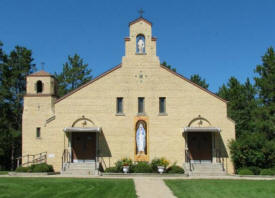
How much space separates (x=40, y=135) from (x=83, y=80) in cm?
2602

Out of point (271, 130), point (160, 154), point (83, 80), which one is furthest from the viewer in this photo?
point (83, 80)

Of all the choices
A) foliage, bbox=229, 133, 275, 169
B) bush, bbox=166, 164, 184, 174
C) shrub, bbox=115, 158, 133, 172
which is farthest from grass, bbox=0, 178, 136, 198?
foliage, bbox=229, 133, 275, 169

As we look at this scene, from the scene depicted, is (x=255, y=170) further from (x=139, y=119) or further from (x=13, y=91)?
(x=13, y=91)

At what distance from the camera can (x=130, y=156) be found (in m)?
29.7

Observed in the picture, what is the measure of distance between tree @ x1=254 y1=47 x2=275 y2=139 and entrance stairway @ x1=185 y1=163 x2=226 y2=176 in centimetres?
1247

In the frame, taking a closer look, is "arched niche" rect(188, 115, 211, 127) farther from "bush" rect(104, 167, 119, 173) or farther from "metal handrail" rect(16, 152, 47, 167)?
"metal handrail" rect(16, 152, 47, 167)

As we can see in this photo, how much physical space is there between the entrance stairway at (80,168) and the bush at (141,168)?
291cm

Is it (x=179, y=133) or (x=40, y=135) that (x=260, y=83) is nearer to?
(x=179, y=133)

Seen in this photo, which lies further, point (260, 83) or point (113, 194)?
point (260, 83)

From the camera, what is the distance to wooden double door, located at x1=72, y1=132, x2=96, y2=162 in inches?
1194

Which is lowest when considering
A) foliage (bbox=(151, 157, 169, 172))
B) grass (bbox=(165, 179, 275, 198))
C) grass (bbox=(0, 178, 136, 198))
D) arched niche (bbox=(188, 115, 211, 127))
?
grass (bbox=(165, 179, 275, 198))

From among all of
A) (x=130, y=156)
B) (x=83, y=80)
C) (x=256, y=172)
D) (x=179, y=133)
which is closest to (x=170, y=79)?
(x=179, y=133)

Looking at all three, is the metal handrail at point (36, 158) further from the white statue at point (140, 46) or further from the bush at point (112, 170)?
the white statue at point (140, 46)

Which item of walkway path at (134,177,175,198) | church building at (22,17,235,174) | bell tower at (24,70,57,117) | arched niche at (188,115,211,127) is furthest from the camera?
bell tower at (24,70,57,117)
